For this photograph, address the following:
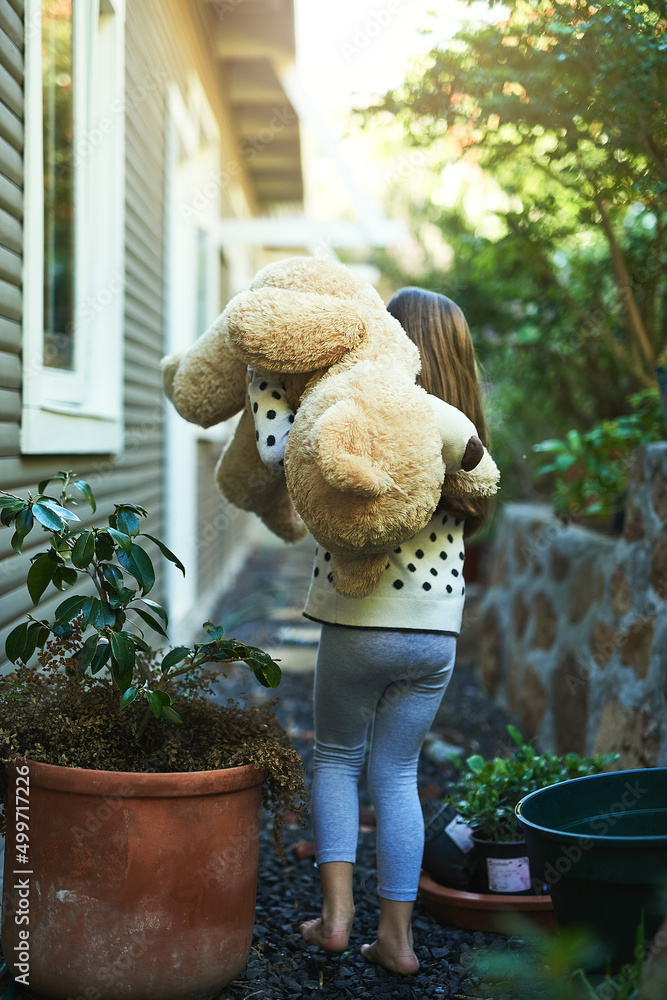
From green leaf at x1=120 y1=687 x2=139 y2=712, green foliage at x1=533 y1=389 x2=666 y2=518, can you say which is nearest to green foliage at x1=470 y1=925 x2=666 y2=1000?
green leaf at x1=120 y1=687 x2=139 y2=712

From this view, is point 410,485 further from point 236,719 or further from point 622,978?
point 622,978

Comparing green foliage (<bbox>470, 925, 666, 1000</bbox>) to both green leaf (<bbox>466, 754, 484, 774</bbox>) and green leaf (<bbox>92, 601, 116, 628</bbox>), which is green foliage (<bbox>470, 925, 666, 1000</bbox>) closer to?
green leaf (<bbox>466, 754, 484, 774</bbox>)

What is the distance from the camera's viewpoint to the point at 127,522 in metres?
1.77

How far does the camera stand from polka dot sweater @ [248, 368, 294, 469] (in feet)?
5.74

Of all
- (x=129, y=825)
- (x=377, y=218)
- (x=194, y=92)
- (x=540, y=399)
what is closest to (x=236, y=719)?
(x=129, y=825)

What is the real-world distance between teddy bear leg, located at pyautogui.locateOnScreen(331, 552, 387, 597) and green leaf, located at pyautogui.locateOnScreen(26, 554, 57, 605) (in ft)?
1.90

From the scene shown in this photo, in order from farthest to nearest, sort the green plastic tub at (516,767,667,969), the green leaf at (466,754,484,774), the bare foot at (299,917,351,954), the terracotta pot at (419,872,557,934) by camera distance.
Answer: the green leaf at (466,754,484,774), the terracotta pot at (419,872,557,934), the bare foot at (299,917,351,954), the green plastic tub at (516,767,667,969)

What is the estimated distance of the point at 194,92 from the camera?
563 cm

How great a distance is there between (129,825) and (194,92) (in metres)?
5.29

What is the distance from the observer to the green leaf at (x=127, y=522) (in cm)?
177

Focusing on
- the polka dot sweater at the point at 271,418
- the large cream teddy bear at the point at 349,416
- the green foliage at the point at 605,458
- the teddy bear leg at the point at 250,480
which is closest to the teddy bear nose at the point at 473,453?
the large cream teddy bear at the point at 349,416

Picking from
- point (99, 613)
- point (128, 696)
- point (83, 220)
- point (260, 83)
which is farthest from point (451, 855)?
point (260, 83)

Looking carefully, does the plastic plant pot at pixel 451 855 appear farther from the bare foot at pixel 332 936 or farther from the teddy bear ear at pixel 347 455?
the teddy bear ear at pixel 347 455

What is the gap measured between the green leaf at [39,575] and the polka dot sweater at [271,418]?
0.48 meters
